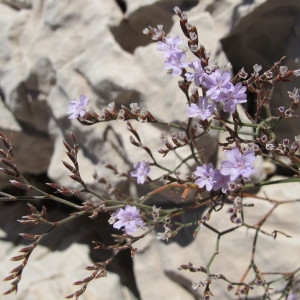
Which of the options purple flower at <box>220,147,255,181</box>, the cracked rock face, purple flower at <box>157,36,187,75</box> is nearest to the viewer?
purple flower at <box>220,147,255,181</box>

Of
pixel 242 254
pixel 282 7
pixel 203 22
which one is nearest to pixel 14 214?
pixel 242 254

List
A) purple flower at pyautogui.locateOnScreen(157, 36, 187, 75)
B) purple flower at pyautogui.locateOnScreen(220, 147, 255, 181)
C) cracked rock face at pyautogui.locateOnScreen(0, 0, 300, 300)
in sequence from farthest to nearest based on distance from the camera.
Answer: cracked rock face at pyautogui.locateOnScreen(0, 0, 300, 300)
purple flower at pyautogui.locateOnScreen(157, 36, 187, 75)
purple flower at pyautogui.locateOnScreen(220, 147, 255, 181)

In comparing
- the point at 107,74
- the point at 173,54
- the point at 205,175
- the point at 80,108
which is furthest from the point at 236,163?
the point at 107,74

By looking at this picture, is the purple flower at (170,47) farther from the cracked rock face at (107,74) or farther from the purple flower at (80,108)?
the cracked rock face at (107,74)

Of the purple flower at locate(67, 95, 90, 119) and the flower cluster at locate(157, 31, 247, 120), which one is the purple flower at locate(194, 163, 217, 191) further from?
the purple flower at locate(67, 95, 90, 119)

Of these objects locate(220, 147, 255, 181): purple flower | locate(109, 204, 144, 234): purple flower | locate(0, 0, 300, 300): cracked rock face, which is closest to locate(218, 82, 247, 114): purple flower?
locate(220, 147, 255, 181): purple flower

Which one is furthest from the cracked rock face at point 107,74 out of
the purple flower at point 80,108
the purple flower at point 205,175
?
the purple flower at point 205,175

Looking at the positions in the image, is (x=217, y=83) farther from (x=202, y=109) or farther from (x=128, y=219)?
(x=128, y=219)
